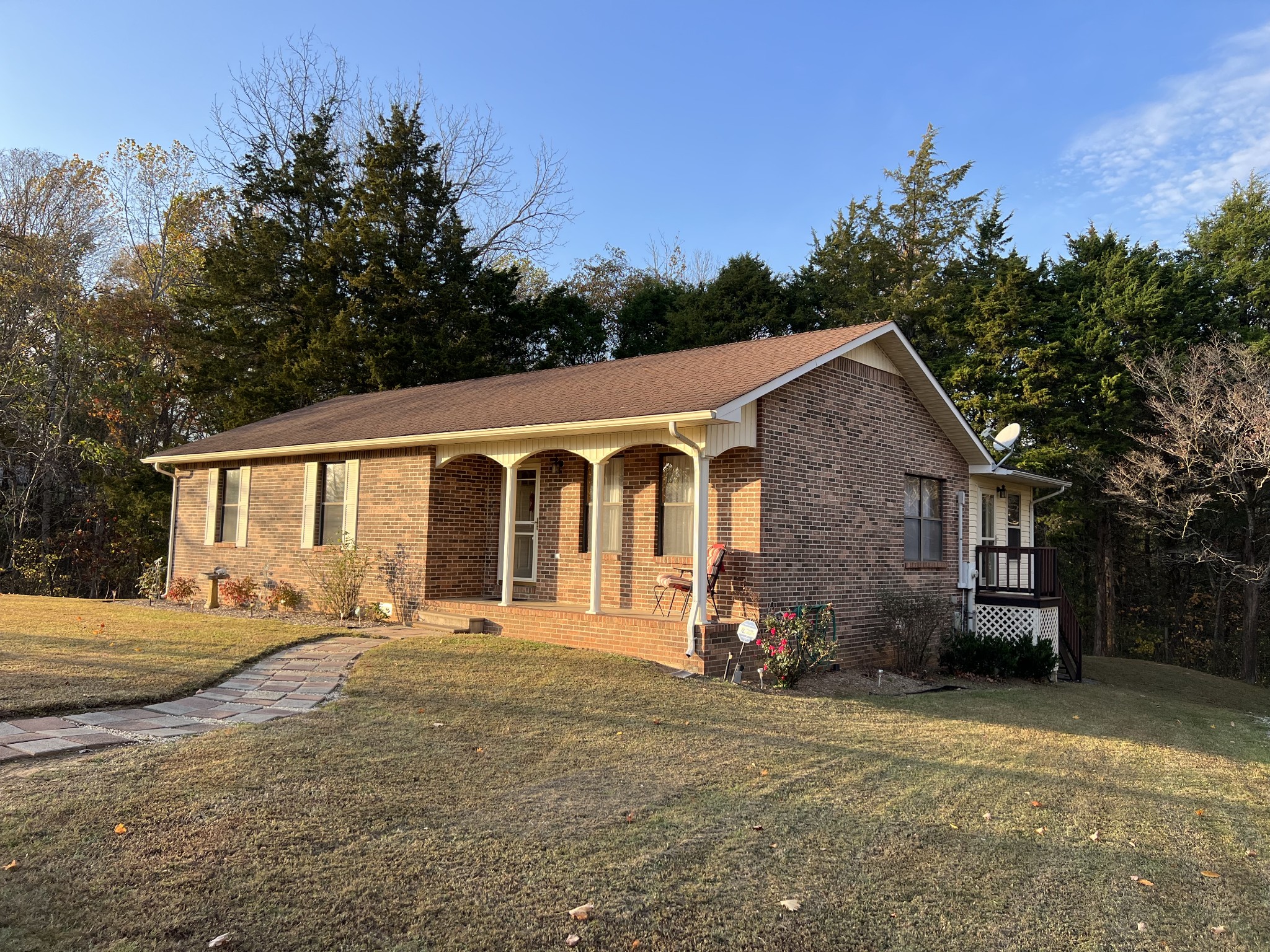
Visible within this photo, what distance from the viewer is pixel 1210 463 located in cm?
1966

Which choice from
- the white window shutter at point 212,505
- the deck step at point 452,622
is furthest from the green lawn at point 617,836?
the white window shutter at point 212,505

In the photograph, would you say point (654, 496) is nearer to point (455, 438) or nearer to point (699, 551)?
point (699, 551)

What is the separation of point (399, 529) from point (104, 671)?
17.7 feet

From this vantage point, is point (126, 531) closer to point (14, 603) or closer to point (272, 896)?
point (14, 603)

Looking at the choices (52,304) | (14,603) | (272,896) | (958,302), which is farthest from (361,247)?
(272,896)

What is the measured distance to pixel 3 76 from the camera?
12.8 metres

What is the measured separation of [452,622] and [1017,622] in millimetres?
8965

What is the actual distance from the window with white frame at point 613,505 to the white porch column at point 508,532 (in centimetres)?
131

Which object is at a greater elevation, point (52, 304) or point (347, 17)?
point (347, 17)

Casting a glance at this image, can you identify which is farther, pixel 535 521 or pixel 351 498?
pixel 351 498

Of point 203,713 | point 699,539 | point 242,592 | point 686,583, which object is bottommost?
point 203,713

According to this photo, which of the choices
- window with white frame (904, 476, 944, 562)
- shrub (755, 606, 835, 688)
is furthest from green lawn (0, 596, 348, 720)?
window with white frame (904, 476, 944, 562)

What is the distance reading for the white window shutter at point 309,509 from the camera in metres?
14.3

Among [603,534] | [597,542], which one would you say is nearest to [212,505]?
[603,534]
